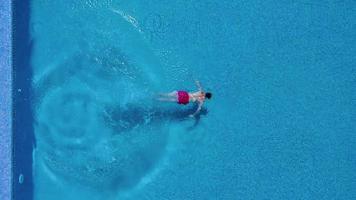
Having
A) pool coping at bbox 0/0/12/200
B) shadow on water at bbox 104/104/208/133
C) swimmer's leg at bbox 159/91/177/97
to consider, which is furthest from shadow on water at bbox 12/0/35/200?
swimmer's leg at bbox 159/91/177/97

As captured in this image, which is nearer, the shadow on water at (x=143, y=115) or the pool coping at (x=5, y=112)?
the pool coping at (x=5, y=112)

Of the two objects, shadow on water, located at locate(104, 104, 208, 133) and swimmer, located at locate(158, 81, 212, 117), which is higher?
swimmer, located at locate(158, 81, 212, 117)

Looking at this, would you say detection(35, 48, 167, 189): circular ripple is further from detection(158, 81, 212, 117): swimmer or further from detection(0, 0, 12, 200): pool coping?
detection(0, 0, 12, 200): pool coping

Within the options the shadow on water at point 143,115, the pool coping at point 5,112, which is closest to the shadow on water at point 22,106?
the pool coping at point 5,112

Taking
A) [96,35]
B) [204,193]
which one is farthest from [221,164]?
[96,35]

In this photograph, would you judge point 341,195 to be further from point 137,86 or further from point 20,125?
point 20,125

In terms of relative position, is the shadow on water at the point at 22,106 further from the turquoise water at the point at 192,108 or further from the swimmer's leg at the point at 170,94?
the swimmer's leg at the point at 170,94

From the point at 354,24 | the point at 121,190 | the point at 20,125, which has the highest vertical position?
the point at 354,24

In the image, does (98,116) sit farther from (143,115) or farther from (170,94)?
(170,94)
